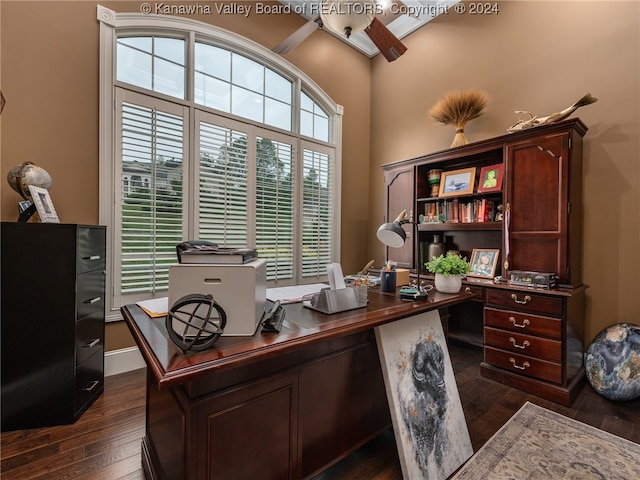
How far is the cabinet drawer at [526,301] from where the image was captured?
2.25m

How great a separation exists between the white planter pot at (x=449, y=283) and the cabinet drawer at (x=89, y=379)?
8.14 feet

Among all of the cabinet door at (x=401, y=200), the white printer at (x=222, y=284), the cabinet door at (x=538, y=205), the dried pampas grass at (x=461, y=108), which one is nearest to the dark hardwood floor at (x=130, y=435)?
the cabinet door at (x=538, y=205)

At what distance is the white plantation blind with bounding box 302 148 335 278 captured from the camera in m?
3.88

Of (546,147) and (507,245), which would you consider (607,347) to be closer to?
(507,245)

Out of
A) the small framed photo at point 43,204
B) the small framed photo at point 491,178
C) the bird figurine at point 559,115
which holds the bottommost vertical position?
the small framed photo at point 43,204

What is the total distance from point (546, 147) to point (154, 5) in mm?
3715

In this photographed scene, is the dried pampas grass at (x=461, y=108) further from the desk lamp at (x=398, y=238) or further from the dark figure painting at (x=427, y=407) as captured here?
the dark figure painting at (x=427, y=407)

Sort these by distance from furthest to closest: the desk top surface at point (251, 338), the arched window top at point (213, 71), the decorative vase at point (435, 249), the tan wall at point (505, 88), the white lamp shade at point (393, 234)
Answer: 1. the decorative vase at point (435, 249)
2. the arched window top at point (213, 71)
3. the tan wall at point (505, 88)
4. the white lamp shade at point (393, 234)
5. the desk top surface at point (251, 338)

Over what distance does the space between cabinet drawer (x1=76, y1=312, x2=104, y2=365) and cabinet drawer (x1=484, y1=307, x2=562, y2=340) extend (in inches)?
125

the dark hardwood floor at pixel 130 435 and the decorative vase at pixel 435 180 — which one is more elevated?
the decorative vase at pixel 435 180

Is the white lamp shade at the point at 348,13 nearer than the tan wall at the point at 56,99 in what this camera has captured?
Yes

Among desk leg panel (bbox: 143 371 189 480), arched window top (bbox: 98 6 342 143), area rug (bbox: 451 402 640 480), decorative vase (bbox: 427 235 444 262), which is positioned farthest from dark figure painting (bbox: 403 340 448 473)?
arched window top (bbox: 98 6 342 143)

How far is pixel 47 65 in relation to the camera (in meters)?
2.29

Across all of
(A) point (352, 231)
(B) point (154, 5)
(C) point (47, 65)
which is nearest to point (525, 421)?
(A) point (352, 231)
